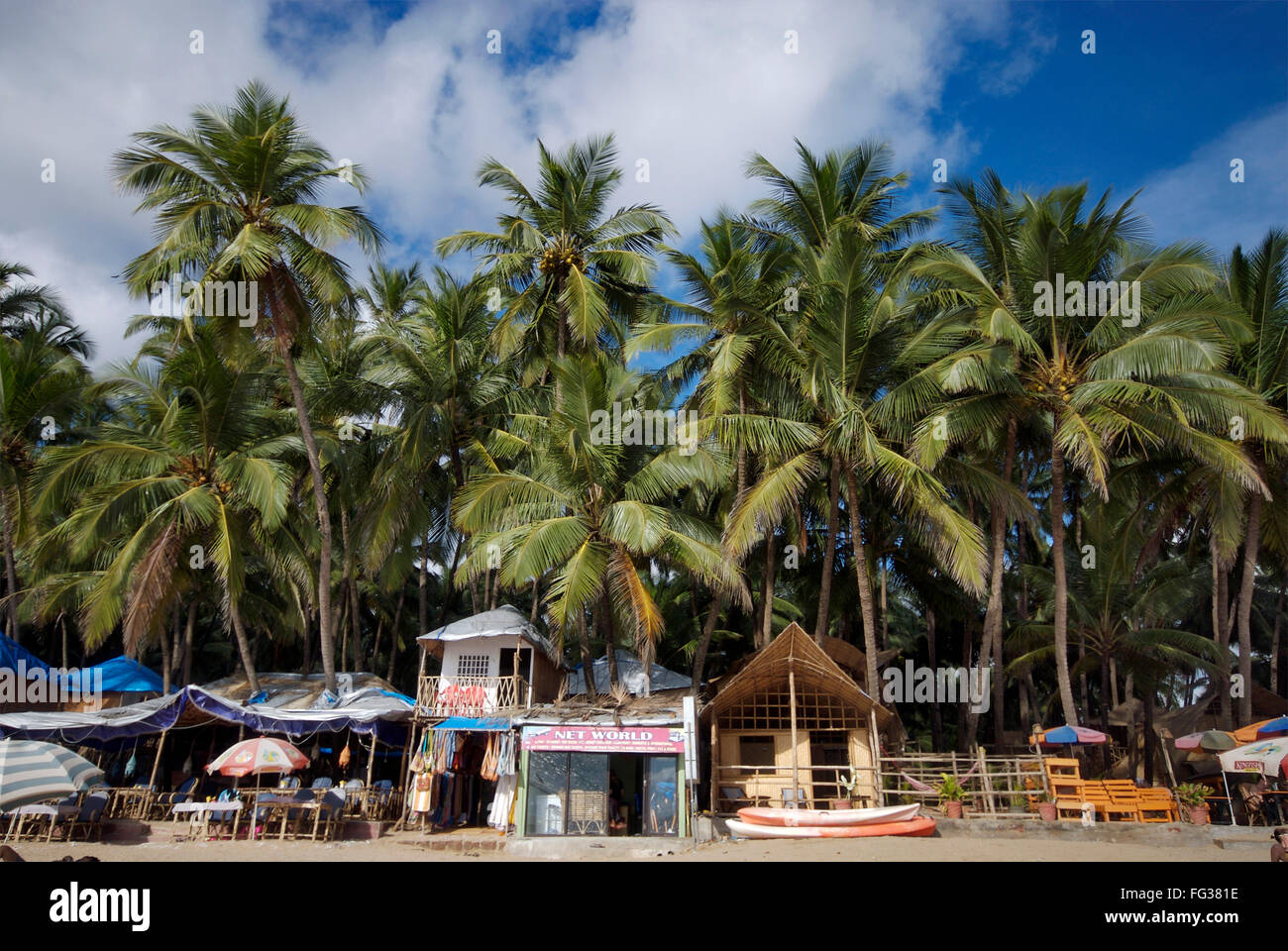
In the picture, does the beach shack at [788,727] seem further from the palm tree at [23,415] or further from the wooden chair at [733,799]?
the palm tree at [23,415]

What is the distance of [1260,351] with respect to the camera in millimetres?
19328

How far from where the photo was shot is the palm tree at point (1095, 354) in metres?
17.3

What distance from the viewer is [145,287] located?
19781 mm

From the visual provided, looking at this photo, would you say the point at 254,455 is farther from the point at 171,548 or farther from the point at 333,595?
the point at 333,595

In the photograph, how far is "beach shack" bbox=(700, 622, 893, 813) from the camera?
57.4 ft

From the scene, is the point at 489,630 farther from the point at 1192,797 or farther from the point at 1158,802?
the point at 1192,797

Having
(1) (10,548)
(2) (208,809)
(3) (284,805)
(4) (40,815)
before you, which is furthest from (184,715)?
(1) (10,548)

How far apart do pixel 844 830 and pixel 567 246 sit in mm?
15982

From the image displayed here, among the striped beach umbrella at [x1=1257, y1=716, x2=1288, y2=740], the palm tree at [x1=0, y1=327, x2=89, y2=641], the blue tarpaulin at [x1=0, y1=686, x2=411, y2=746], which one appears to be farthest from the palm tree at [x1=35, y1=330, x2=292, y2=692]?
the striped beach umbrella at [x1=1257, y1=716, x2=1288, y2=740]

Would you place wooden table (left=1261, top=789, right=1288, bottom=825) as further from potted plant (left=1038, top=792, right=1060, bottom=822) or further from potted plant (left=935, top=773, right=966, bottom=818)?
potted plant (left=935, top=773, right=966, bottom=818)

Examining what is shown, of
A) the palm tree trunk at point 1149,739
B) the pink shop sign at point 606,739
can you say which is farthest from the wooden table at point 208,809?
the palm tree trunk at point 1149,739

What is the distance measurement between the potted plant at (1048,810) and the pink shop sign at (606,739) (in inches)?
267

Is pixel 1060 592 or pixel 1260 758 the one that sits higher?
pixel 1060 592

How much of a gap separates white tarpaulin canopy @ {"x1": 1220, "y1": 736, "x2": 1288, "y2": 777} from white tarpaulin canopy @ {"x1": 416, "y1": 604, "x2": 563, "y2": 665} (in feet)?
47.7
